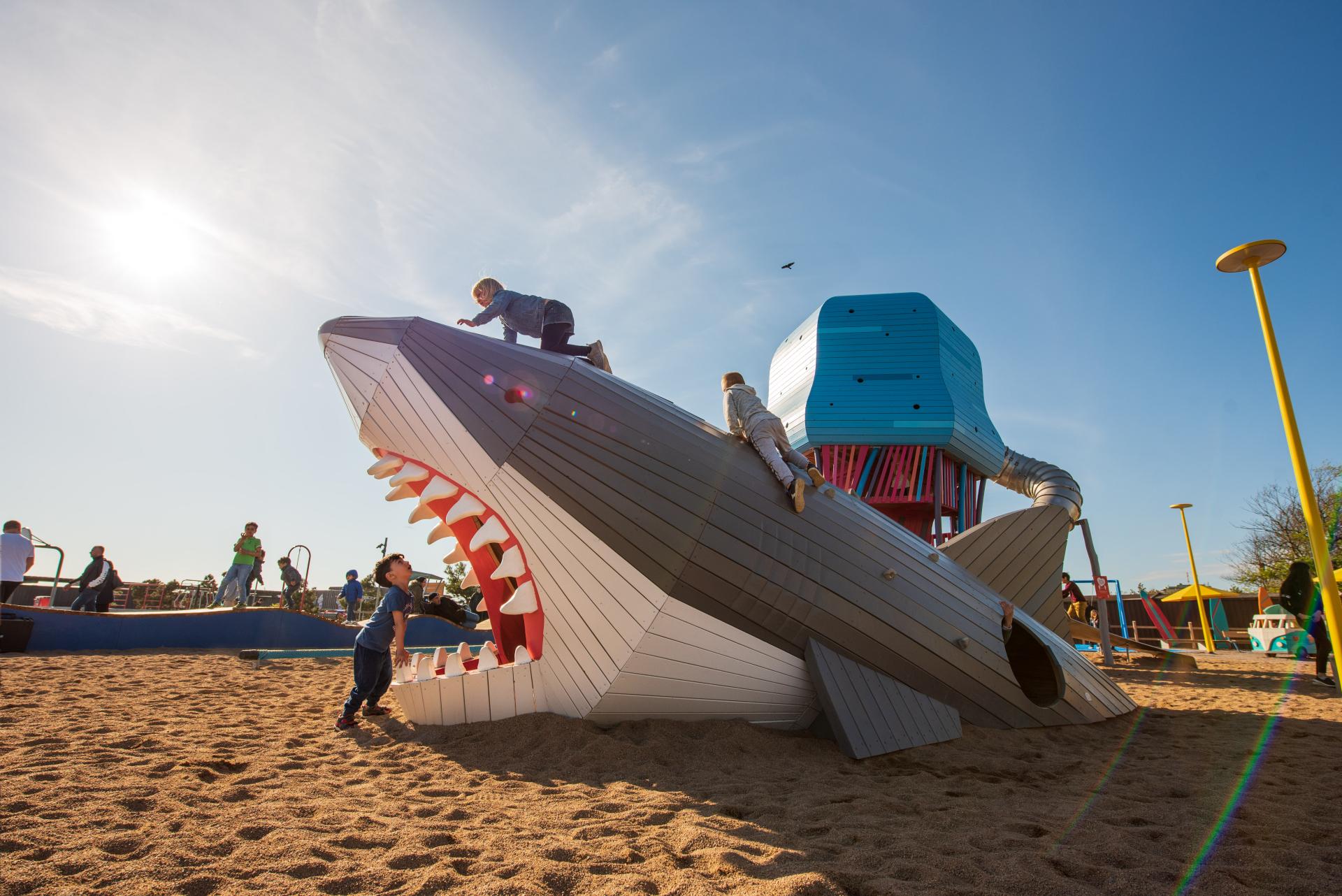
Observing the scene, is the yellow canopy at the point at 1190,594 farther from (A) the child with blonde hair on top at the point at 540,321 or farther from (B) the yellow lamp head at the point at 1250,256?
(A) the child with blonde hair on top at the point at 540,321

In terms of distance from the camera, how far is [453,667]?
4.39 meters

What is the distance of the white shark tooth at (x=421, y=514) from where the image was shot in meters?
4.30

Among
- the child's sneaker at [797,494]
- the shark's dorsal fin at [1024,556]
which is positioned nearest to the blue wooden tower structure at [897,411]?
the shark's dorsal fin at [1024,556]

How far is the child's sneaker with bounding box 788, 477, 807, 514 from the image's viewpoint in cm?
445

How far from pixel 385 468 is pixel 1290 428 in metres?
8.15

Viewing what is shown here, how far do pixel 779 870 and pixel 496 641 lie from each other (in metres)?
3.32

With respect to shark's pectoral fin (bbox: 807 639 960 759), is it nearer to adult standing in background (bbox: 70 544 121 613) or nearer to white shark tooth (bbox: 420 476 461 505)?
white shark tooth (bbox: 420 476 461 505)

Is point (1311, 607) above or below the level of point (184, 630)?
below

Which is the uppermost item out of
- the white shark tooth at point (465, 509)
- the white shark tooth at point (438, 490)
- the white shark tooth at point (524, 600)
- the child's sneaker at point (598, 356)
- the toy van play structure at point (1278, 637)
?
the child's sneaker at point (598, 356)

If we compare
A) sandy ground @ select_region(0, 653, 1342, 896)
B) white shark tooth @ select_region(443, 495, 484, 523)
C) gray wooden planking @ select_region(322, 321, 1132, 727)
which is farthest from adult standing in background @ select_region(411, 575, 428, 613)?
gray wooden planking @ select_region(322, 321, 1132, 727)

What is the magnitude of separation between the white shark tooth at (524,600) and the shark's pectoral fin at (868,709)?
1830 millimetres

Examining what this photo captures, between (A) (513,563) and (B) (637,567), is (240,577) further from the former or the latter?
(B) (637,567)

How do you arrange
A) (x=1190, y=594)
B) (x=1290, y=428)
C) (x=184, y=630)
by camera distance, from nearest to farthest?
(x=1290, y=428) → (x=184, y=630) → (x=1190, y=594)

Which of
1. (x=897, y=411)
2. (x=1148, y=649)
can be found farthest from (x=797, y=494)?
(x=1148, y=649)
